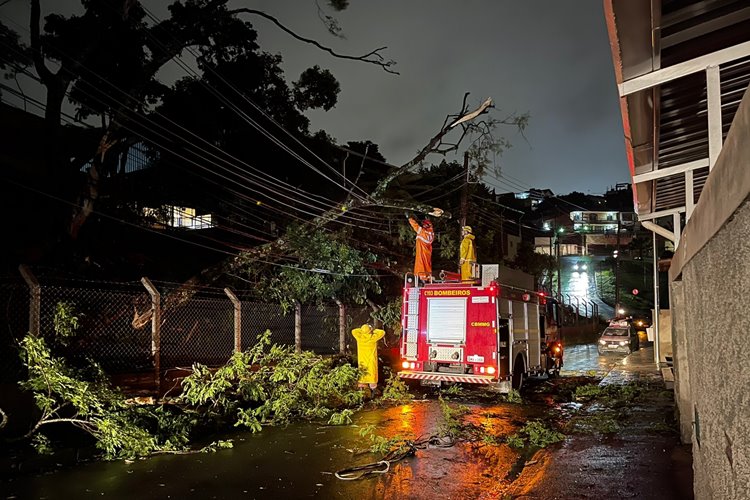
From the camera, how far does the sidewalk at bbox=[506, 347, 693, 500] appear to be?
18.5ft

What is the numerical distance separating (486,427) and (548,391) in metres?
5.34

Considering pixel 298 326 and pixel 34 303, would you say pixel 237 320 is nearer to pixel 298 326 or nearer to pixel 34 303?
pixel 298 326

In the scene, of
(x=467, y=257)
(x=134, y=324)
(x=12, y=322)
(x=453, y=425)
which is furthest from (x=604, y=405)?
(x=12, y=322)

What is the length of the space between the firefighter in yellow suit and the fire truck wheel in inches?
123

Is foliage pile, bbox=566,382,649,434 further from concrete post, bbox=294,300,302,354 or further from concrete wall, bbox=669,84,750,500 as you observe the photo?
concrete post, bbox=294,300,302,354

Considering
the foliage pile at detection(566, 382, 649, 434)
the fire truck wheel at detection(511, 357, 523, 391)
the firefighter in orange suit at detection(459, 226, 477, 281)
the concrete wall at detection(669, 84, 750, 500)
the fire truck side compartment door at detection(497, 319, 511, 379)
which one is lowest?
the foliage pile at detection(566, 382, 649, 434)

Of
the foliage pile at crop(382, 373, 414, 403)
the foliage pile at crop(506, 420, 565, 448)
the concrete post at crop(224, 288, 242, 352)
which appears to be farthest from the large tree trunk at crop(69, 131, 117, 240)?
the foliage pile at crop(506, 420, 565, 448)

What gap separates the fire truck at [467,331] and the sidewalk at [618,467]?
2.98 meters

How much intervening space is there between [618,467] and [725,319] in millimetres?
4914

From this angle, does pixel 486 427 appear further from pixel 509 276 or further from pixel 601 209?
pixel 601 209

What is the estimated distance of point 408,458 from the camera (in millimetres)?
7191

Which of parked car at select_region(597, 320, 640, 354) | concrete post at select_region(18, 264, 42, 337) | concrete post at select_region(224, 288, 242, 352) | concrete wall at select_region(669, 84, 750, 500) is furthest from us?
parked car at select_region(597, 320, 640, 354)

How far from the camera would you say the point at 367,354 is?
1213cm

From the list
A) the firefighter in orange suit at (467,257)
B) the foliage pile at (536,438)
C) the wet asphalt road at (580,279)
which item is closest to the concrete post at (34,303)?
the foliage pile at (536,438)
